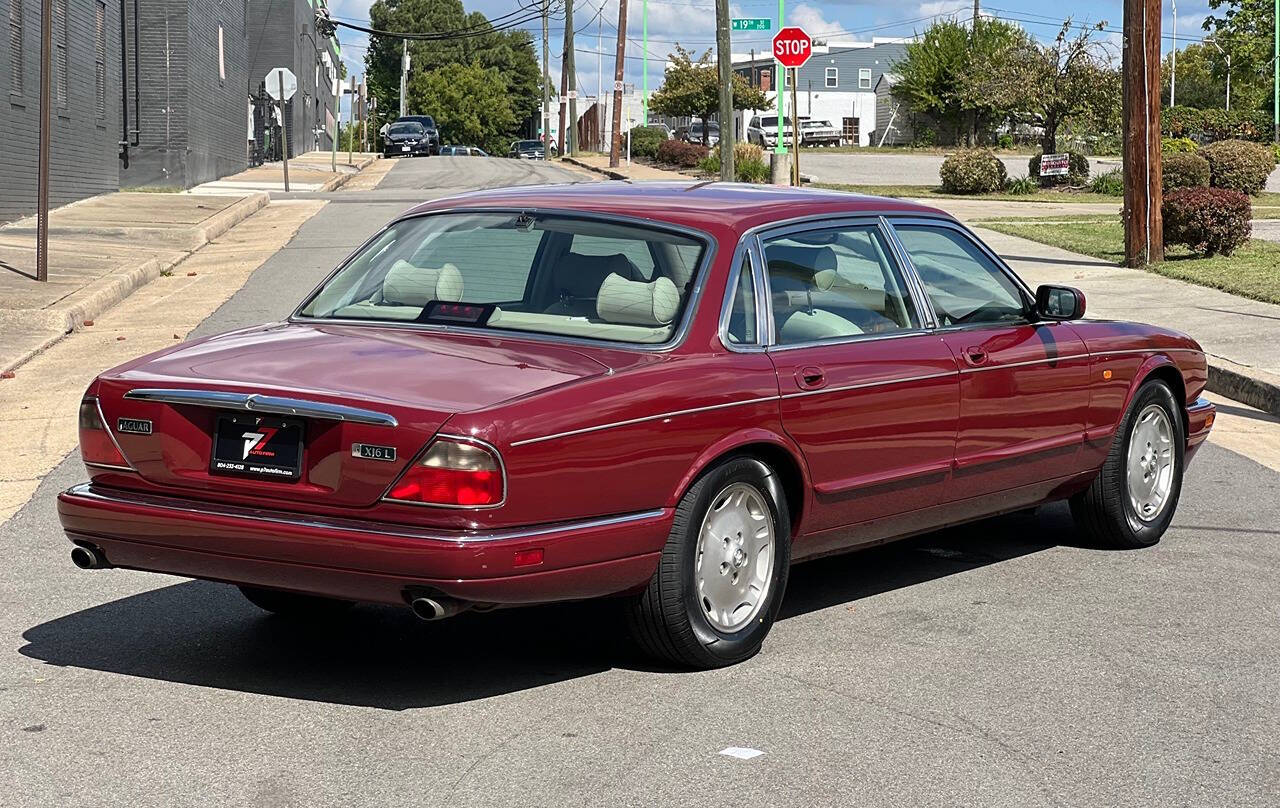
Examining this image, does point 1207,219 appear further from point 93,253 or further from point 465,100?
point 465,100

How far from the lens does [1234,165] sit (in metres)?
34.9

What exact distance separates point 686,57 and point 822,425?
6062cm

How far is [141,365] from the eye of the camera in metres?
5.45

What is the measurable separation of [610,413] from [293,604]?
1669mm

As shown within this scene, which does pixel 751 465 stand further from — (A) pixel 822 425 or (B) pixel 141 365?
(B) pixel 141 365

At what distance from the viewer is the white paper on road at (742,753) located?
4.64 metres

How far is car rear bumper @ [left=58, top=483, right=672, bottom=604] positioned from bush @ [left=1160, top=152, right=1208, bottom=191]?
2798cm

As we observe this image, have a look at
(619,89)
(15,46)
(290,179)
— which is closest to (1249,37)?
(619,89)

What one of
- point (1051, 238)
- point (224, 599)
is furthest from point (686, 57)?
point (224, 599)

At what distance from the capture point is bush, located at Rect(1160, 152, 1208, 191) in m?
31.2

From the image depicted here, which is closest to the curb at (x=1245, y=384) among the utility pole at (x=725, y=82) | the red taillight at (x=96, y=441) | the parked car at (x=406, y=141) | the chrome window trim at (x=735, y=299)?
the chrome window trim at (x=735, y=299)

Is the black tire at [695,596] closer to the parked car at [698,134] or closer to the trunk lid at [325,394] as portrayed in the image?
the trunk lid at [325,394]

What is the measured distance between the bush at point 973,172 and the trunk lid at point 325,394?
33.8 metres

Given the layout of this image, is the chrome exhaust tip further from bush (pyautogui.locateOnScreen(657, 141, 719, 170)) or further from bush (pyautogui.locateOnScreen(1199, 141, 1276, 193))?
bush (pyautogui.locateOnScreen(657, 141, 719, 170))
